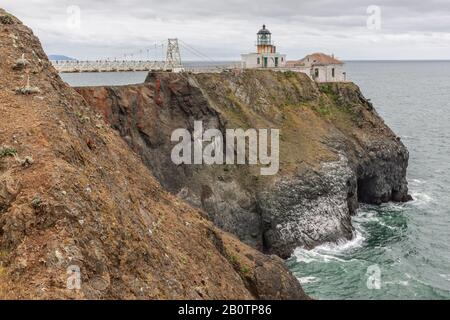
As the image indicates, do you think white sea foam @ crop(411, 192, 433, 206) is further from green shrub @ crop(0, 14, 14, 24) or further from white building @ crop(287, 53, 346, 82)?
green shrub @ crop(0, 14, 14, 24)

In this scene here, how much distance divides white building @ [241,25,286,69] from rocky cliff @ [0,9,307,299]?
5307 centimetres

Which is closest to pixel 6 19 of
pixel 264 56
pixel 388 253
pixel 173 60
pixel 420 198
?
pixel 173 60

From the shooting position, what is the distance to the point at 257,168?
6169 cm

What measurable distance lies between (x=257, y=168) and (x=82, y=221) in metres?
42.9

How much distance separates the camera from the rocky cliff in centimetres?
1827

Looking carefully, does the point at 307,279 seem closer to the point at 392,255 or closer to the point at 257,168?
the point at 392,255

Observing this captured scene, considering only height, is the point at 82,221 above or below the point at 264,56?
below

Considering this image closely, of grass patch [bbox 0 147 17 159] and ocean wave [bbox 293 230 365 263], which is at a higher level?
grass patch [bbox 0 147 17 159]

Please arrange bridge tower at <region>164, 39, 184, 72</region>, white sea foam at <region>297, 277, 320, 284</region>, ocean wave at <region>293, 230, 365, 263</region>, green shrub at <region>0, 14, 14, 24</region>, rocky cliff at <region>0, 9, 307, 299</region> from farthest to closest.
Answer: bridge tower at <region>164, 39, 184, 72</region>, ocean wave at <region>293, 230, 365, 263</region>, white sea foam at <region>297, 277, 320, 284</region>, green shrub at <region>0, 14, 14, 24</region>, rocky cliff at <region>0, 9, 307, 299</region>

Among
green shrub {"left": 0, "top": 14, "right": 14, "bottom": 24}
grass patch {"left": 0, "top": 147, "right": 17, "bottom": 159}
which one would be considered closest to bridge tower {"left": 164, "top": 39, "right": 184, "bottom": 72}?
green shrub {"left": 0, "top": 14, "right": 14, "bottom": 24}

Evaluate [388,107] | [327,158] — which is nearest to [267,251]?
[327,158]

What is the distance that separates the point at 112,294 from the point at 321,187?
4532 cm

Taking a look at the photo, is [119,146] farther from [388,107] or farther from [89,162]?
[388,107]
